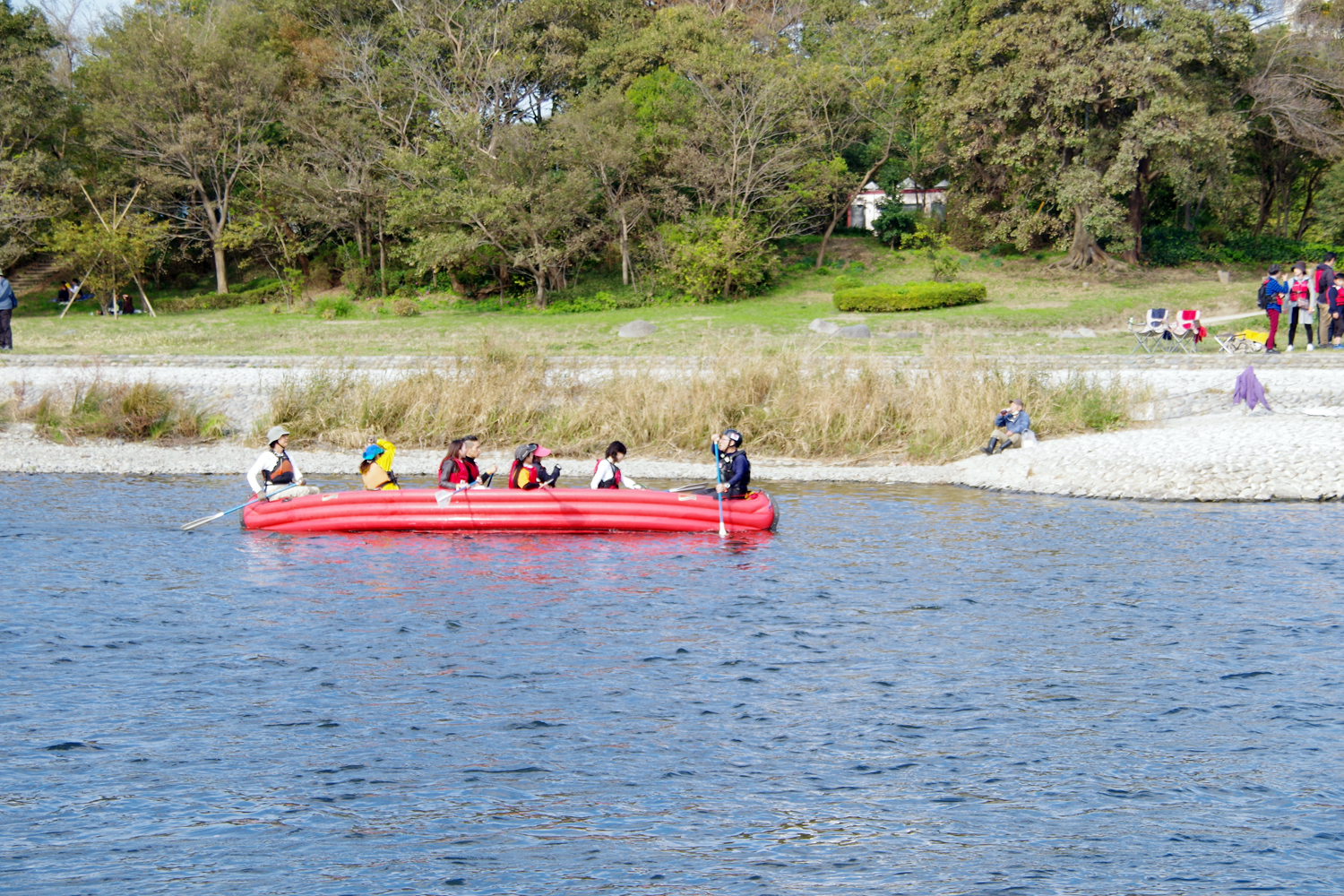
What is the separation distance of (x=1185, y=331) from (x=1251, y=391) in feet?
20.8

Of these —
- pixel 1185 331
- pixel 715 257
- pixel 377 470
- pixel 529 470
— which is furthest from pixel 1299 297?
pixel 715 257

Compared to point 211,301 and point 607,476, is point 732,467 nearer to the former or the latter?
point 607,476

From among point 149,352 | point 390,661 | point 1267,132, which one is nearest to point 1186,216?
point 1267,132

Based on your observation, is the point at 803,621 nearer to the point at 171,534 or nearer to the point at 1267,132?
the point at 171,534

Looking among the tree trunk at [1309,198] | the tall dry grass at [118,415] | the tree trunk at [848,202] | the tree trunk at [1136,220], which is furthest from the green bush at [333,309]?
the tree trunk at [1309,198]

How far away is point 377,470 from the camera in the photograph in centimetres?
1507

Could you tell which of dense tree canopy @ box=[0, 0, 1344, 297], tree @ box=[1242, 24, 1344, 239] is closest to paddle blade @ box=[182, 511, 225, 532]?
dense tree canopy @ box=[0, 0, 1344, 297]

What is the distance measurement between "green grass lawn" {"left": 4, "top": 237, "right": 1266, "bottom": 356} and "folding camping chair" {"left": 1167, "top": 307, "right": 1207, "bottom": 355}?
3.88ft

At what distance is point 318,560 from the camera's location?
13.4 meters

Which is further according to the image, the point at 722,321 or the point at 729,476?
the point at 722,321

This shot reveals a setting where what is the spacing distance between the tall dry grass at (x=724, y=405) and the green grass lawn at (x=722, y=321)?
216cm

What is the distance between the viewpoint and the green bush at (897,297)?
36.0 metres

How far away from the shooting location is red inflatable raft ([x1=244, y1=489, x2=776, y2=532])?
14070 mm

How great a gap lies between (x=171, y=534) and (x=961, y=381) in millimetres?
12216
